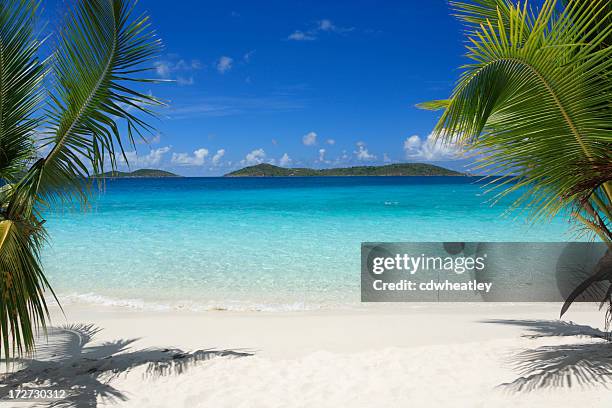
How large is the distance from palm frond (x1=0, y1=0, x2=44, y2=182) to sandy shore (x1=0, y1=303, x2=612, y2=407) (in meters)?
1.78

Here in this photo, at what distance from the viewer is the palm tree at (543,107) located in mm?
2369

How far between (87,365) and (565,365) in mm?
3883

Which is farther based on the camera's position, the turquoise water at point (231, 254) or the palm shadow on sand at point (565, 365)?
the turquoise water at point (231, 254)

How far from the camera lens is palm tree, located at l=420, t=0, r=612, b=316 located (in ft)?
7.77

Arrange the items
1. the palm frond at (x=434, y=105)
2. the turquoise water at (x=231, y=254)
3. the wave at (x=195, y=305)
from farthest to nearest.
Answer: the turquoise water at (x=231, y=254)
the wave at (x=195, y=305)
the palm frond at (x=434, y=105)

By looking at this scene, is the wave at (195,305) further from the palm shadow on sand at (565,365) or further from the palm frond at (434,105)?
the palm frond at (434,105)

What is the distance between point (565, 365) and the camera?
3225 millimetres

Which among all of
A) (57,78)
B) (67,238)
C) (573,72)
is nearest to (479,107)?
(573,72)

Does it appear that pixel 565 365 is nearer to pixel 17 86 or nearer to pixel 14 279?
pixel 14 279

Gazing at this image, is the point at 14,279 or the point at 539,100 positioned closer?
the point at 14,279

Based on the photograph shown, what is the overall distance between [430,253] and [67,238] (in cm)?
1145

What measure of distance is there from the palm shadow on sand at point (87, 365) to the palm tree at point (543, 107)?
284 centimetres

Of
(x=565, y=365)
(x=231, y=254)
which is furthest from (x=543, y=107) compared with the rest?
(x=231, y=254)

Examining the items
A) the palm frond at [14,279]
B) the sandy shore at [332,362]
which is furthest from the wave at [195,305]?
the palm frond at [14,279]
